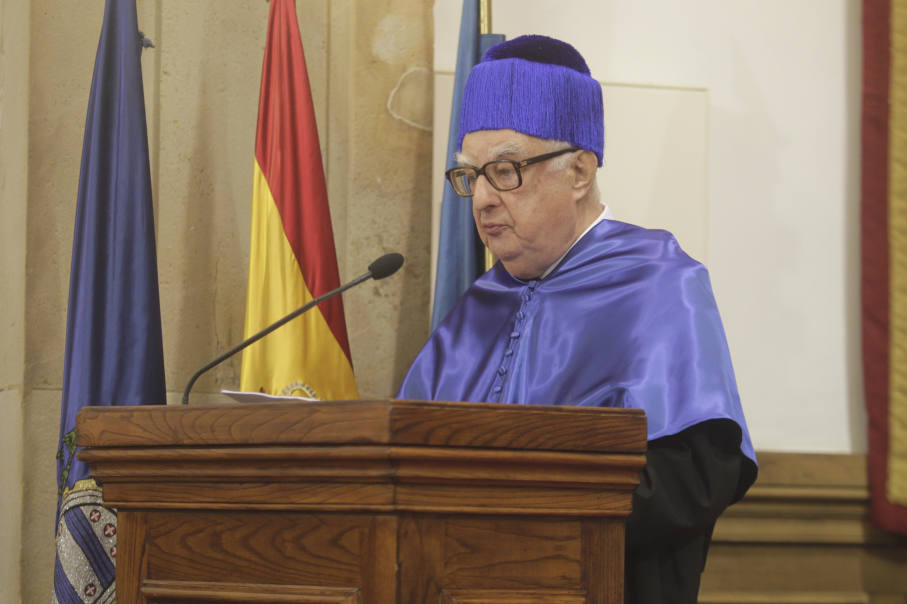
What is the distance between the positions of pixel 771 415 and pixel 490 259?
1.34 m

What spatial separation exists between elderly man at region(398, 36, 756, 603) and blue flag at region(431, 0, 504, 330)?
48cm

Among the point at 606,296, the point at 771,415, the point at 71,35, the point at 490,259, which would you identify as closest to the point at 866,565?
the point at 771,415

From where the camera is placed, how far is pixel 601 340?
2172 millimetres

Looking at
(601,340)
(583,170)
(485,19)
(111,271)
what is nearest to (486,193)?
(583,170)

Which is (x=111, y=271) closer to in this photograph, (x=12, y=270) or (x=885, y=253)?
(x=12, y=270)

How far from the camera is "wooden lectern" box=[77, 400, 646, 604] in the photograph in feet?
3.99

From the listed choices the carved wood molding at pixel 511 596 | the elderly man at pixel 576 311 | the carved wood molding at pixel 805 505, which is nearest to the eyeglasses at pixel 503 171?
the elderly man at pixel 576 311

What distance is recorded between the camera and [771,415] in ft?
12.3

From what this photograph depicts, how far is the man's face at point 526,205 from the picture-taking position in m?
2.39

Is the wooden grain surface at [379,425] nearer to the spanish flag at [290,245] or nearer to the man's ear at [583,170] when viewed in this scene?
the man's ear at [583,170]

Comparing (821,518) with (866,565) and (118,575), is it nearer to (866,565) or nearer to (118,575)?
(866,565)

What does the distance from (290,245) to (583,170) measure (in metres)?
1.08

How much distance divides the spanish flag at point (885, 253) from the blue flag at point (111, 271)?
2.59 m

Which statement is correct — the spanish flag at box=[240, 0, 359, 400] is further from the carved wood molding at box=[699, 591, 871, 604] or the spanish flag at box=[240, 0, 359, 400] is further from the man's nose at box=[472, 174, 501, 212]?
the carved wood molding at box=[699, 591, 871, 604]
